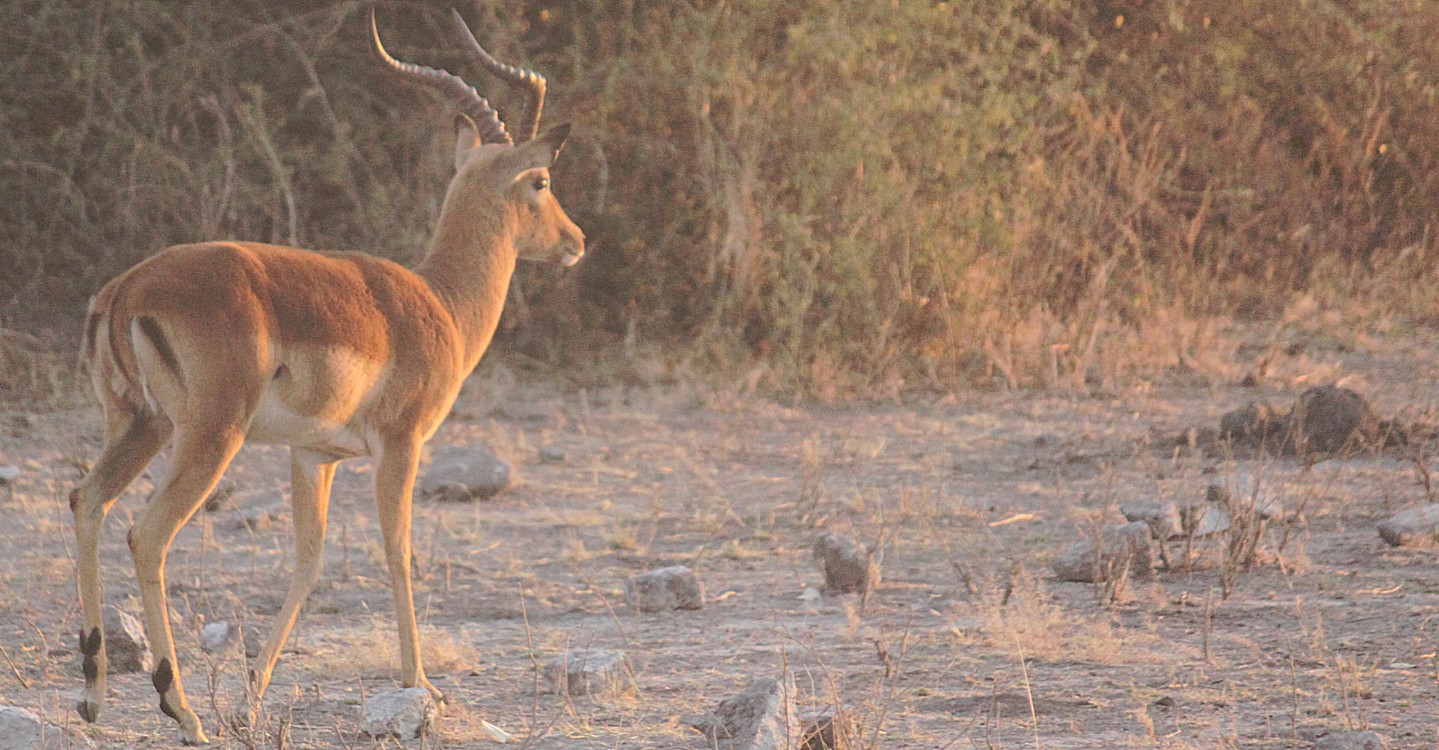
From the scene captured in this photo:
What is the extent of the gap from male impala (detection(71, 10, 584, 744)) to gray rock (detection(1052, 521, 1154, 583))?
2033mm

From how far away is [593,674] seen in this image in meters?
4.48

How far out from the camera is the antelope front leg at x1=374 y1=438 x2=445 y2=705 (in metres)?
4.48

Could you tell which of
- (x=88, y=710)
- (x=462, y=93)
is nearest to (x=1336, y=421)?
(x=462, y=93)

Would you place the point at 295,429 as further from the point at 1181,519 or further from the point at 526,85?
the point at 1181,519

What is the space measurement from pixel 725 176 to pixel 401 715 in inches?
238

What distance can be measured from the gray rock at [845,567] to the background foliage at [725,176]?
3.75m

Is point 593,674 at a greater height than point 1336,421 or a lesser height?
greater

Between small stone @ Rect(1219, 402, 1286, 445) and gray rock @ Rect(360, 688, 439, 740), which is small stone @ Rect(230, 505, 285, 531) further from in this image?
small stone @ Rect(1219, 402, 1286, 445)

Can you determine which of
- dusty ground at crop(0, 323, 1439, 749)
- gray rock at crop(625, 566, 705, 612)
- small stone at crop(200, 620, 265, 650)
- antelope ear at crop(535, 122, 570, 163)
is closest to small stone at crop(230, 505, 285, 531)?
dusty ground at crop(0, 323, 1439, 749)

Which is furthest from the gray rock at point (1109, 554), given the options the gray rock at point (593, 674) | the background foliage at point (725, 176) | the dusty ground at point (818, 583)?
the background foliage at point (725, 176)

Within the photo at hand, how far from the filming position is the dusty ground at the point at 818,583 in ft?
14.0

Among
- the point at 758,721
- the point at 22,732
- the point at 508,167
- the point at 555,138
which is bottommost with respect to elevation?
the point at 22,732

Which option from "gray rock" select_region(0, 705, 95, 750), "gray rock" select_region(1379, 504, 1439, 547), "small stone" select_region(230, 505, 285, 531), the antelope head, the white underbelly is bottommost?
"small stone" select_region(230, 505, 285, 531)

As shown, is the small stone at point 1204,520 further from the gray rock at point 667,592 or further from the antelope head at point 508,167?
the antelope head at point 508,167
